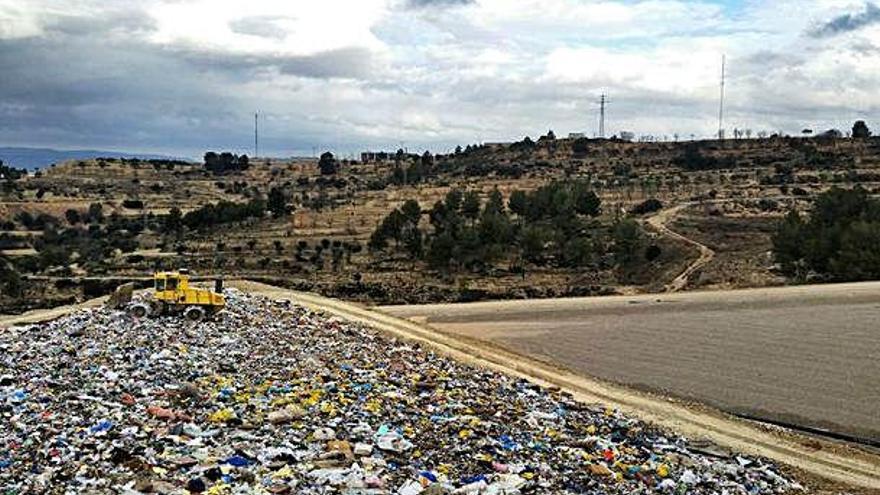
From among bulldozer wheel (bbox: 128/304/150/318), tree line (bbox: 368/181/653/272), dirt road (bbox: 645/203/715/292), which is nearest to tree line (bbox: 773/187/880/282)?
dirt road (bbox: 645/203/715/292)

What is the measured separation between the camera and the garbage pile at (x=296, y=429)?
468 inches

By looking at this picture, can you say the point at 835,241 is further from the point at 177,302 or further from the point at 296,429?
the point at 296,429

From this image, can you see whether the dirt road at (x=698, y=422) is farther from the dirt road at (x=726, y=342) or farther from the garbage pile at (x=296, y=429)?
the dirt road at (x=726, y=342)

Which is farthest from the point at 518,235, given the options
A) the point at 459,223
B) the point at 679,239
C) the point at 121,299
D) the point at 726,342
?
the point at 121,299

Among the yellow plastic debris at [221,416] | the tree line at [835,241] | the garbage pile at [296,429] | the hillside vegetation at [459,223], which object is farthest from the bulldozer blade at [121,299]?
the tree line at [835,241]

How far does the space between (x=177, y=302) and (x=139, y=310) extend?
1.00 m

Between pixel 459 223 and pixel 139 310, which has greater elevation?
pixel 459 223

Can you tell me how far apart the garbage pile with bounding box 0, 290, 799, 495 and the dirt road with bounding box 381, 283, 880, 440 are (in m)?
5.00

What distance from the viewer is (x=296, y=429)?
13688 mm

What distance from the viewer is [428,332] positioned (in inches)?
1163

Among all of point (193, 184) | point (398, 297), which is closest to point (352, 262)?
point (398, 297)

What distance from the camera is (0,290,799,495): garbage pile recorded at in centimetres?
1188

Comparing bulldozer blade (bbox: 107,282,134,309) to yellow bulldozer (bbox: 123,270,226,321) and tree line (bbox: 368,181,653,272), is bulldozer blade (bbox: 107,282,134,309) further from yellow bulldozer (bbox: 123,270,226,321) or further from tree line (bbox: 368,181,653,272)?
tree line (bbox: 368,181,653,272)

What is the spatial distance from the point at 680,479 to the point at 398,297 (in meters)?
30.4
